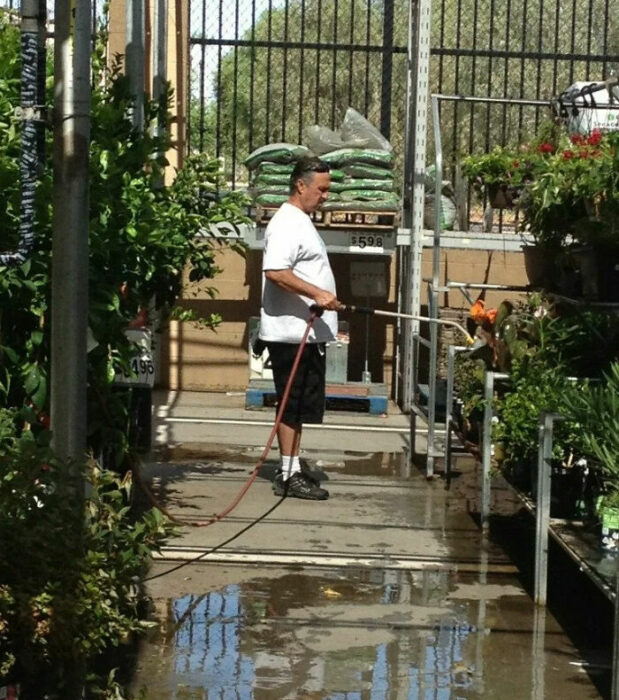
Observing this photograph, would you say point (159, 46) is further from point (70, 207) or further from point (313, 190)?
point (70, 207)

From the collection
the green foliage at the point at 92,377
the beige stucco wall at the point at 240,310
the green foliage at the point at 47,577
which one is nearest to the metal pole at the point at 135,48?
the green foliage at the point at 92,377

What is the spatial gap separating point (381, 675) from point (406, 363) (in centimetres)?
670

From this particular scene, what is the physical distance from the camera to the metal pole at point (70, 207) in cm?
392

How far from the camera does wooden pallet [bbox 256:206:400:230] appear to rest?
1098 centimetres

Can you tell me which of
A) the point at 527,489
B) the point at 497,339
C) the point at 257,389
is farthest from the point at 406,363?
the point at 527,489

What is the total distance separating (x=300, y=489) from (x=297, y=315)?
1.00 meters

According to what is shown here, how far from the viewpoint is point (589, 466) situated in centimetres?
557

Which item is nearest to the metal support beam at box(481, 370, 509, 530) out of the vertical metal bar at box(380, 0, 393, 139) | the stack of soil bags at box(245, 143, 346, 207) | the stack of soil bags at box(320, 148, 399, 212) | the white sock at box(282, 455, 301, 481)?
the white sock at box(282, 455, 301, 481)

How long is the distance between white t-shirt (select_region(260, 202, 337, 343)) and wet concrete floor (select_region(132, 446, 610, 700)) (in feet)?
3.18

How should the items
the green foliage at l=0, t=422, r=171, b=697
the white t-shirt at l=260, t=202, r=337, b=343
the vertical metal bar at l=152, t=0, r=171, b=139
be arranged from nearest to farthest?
the green foliage at l=0, t=422, r=171, b=697
the white t-shirt at l=260, t=202, r=337, b=343
the vertical metal bar at l=152, t=0, r=171, b=139

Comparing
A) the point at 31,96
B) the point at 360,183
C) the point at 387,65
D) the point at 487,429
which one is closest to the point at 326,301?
the point at 487,429

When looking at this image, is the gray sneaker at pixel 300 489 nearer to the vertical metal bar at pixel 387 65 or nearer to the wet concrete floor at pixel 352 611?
the wet concrete floor at pixel 352 611

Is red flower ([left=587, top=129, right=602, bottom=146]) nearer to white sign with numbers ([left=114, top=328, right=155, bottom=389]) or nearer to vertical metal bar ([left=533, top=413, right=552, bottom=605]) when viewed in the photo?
vertical metal bar ([left=533, top=413, right=552, bottom=605])

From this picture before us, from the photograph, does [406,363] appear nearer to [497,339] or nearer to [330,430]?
[330,430]
